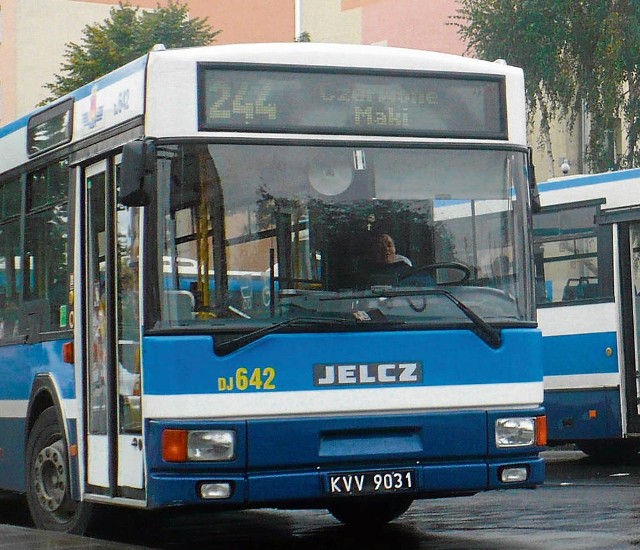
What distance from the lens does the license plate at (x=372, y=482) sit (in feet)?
29.7

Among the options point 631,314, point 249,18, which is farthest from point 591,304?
point 249,18

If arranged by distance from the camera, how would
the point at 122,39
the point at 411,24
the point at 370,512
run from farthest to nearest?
the point at 411,24 < the point at 122,39 < the point at 370,512

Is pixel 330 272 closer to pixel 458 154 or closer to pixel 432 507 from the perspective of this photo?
pixel 458 154

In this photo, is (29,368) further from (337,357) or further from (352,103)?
(352,103)

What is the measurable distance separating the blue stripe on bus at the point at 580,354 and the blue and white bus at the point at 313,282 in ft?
24.8

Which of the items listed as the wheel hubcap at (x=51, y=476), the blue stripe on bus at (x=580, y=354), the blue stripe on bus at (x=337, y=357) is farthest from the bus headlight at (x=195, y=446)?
the blue stripe on bus at (x=580, y=354)

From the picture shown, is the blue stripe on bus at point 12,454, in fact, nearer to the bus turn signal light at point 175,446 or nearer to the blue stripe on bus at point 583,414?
the bus turn signal light at point 175,446

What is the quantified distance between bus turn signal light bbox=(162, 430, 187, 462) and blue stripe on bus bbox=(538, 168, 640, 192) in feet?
30.4

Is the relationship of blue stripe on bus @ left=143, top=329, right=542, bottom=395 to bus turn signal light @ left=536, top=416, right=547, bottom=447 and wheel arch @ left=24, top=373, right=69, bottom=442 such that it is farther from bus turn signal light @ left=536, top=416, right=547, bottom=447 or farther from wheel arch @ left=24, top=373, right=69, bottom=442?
wheel arch @ left=24, top=373, right=69, bottom=442

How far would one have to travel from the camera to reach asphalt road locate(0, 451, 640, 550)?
1001 cm

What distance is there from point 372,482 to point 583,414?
863 cm

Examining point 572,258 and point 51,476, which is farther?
point 572,258

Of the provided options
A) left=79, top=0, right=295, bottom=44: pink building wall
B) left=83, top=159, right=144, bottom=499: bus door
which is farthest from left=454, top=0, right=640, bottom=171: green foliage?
left=79, top=0, right=295, bottom=44: pink building wall

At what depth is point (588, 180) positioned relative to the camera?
17.6 metres
